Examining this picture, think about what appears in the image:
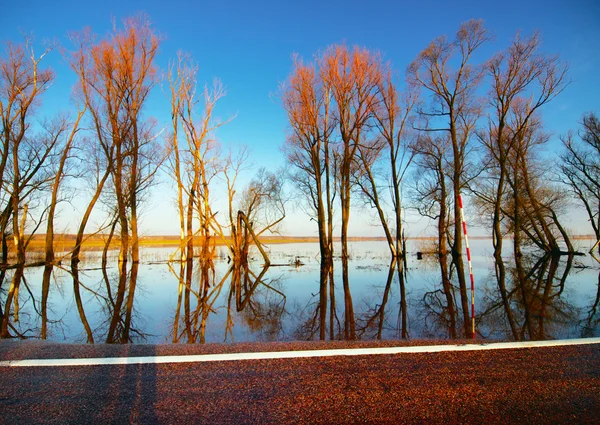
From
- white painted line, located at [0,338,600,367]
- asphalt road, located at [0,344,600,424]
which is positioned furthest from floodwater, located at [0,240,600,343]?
asphalt road, located at [0,344,600,424]

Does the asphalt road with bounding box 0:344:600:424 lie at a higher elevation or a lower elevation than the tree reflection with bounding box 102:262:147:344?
higher

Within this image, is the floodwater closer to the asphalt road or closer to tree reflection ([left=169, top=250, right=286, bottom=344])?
tree reflection ([left=169, top=250, right=286, bottom=344])

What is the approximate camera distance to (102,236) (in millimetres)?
22938

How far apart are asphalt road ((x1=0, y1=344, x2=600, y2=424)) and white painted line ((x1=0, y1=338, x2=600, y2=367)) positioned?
5.8 inches

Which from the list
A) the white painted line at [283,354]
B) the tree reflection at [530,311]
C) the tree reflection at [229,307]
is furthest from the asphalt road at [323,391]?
the tree reflection at [229,307]

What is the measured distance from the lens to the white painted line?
13.0 feet

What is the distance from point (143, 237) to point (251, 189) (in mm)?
8559

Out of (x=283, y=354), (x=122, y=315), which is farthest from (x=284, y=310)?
(x=283, y=354)

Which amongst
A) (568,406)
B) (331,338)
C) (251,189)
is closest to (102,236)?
(251,189)

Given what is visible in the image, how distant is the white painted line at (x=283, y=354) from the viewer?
13.0 feet

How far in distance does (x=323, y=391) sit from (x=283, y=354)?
1.18 metres

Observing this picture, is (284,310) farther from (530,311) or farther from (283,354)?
(530,311)

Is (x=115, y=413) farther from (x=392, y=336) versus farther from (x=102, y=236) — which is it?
(x=102, y=236)

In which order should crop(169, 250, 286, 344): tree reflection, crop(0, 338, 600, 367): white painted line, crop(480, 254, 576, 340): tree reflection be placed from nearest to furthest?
crop(0, 338, 600, 367): white painted line, crop(480, 254, 576, 340): tree reflection, crop(169, 250, 286, 344): tree reflection
